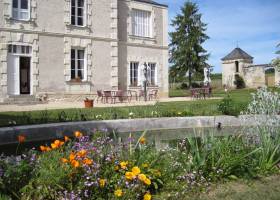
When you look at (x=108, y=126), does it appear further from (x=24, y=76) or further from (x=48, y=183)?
(x=24, y=76)

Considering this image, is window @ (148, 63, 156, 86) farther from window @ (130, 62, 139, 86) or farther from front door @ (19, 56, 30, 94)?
front door @ (19, 56, 30, 94)

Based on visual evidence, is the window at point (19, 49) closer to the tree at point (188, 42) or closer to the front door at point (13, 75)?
the front door at point (13, 75)

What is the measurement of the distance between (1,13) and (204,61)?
31.0 m

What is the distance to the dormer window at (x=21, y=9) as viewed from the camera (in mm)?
17109

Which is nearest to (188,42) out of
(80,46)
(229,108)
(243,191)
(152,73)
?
(152,73)

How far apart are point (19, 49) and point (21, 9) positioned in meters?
2.01

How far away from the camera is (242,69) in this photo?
1662 inches

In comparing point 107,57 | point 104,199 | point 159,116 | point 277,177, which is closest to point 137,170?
point 104,199

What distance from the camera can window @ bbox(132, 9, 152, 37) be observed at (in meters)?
21.8

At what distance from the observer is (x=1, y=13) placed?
651 inches

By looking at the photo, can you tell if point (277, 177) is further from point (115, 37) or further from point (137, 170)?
point (115, 37)

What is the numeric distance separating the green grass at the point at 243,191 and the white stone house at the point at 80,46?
14663mm

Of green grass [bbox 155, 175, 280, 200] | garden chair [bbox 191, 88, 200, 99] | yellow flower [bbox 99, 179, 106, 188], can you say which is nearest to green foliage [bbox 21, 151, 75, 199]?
yellow flower [bbox 99, 179, 106, 188]

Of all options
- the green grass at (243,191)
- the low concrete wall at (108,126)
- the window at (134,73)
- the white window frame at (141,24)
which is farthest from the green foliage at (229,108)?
the white window frame at (141,24)
